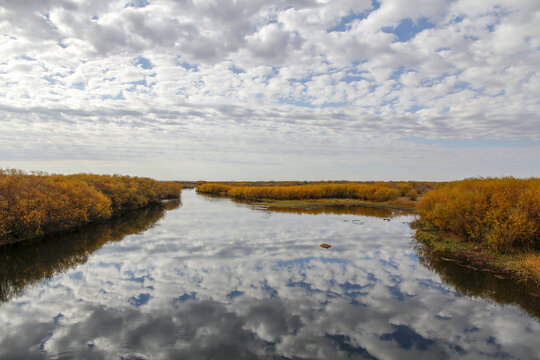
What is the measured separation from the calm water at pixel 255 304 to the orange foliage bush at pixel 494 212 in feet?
10.4

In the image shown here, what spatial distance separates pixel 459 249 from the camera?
18344 millimetres

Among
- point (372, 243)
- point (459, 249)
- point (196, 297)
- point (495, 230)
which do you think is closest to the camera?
point (196, 297)

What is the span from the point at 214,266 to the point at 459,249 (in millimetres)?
14594

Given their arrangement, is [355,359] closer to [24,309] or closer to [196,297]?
[196,297]

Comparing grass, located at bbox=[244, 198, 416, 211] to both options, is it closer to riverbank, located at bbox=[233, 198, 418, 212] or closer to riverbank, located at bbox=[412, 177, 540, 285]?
riverbank, located at bbox=[233, 198, 418, 212]

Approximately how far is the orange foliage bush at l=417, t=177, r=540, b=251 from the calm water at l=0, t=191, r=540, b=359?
125 inches

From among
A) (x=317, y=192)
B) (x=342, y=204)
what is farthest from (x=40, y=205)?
(x=317, y=192)

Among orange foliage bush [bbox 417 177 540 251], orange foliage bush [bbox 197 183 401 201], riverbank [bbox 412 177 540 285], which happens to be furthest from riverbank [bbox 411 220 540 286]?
orange foliage bush [bbox 197 183 401 201]

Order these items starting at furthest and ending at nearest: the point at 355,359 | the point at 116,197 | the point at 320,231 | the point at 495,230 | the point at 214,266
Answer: the point at 116,197 < the point at 320,231 < the point at 495,230 < the point at 214,266 < the point at 355,359

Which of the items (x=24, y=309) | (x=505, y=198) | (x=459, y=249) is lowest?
(x=24, y=309)

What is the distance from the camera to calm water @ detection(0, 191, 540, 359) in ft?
27.5

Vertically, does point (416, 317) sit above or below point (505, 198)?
below

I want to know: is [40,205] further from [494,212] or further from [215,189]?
[215,189]

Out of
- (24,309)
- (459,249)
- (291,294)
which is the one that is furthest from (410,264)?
(24,309)
